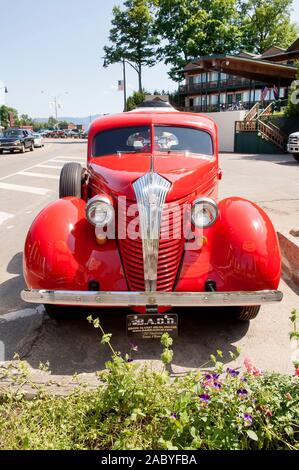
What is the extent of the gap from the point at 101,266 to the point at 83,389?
0.98 metres

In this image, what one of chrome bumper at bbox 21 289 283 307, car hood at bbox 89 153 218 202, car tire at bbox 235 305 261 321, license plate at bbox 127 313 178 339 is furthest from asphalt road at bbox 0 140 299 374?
car hood at bbox 89 153 218 202

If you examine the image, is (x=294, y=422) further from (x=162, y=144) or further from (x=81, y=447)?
(x=162, y=144)

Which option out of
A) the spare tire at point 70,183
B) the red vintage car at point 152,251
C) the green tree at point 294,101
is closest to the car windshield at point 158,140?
the spare tire at point 70,183

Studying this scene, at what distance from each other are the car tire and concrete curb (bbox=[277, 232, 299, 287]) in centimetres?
144

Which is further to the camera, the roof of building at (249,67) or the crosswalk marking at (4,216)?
the roof of building at (249,67)

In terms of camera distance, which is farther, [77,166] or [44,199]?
[44,199]

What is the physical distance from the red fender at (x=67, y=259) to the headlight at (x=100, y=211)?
0.58 ft

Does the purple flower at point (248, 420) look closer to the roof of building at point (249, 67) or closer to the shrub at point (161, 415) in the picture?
the shrub at point (161, 415)

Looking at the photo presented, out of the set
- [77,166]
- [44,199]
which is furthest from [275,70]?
[77,166]

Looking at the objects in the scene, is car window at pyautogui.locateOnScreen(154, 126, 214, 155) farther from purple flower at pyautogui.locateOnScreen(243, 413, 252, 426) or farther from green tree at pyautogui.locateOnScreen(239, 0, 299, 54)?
green tree at pyautogui.locateOnScreen(239, 0, 299, 54)

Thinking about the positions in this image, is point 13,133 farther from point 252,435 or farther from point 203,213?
point 252,435

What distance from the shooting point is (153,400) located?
7.70ft

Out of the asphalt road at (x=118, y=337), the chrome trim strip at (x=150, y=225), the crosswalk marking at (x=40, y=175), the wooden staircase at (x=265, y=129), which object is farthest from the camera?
the wooden staircase at (x=265, y=129)

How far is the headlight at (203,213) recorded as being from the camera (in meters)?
3.23
